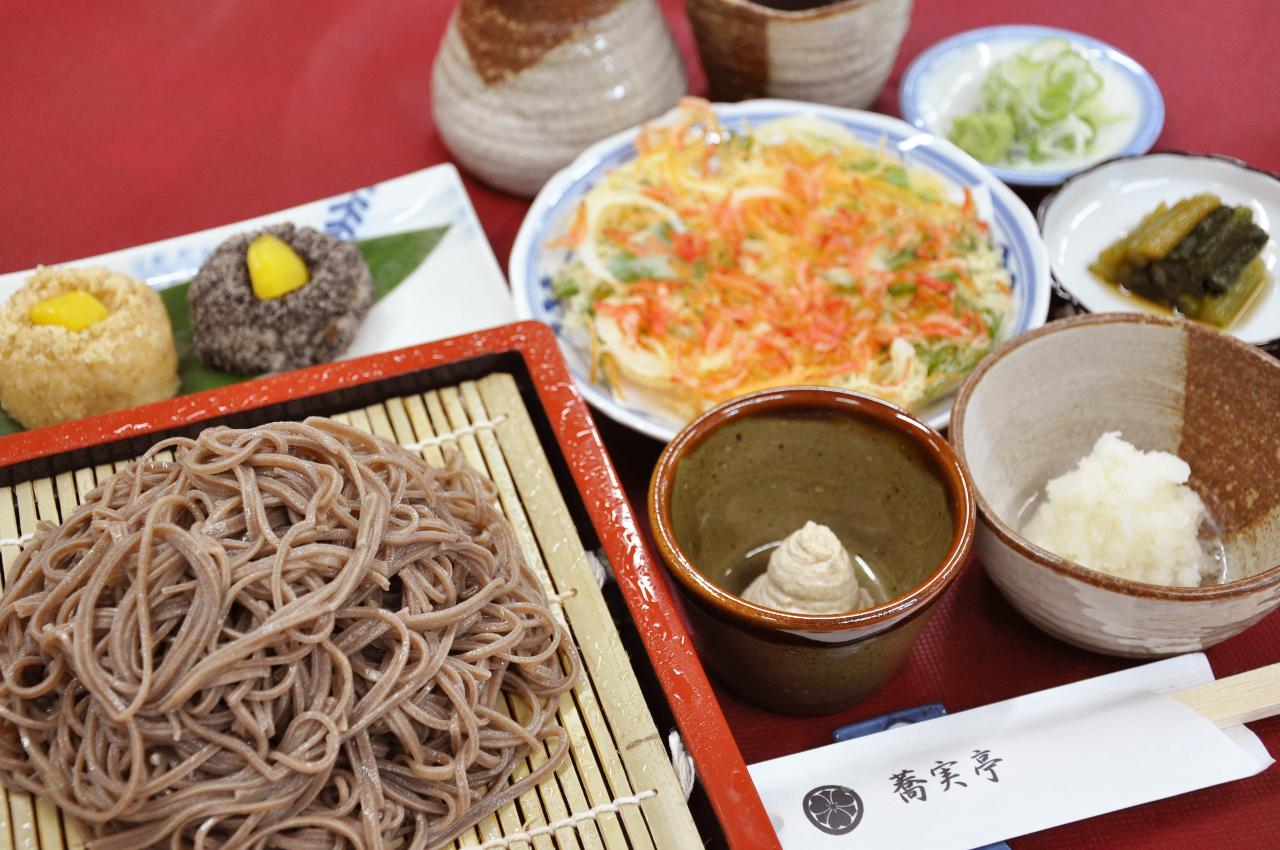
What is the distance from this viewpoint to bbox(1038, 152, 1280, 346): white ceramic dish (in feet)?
8.00

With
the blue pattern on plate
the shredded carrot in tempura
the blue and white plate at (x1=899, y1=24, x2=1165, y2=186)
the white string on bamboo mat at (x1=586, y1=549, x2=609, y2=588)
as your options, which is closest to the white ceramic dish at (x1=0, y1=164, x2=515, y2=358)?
the blue pattern on plate

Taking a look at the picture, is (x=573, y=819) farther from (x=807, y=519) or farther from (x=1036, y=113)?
(x=1036, y=113)

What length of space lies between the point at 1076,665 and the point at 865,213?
1.12 m

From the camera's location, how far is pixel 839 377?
7.08ft

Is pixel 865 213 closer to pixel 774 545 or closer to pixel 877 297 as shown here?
pixel 877 297

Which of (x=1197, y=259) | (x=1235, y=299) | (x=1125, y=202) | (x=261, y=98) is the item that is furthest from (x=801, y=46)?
(x=261, y=98)

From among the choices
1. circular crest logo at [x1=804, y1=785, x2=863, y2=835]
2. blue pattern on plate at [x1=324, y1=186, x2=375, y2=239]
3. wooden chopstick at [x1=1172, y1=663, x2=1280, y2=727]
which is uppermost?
blue pattern on plate at [x1=324, y1=186, x2=375, y2=239]

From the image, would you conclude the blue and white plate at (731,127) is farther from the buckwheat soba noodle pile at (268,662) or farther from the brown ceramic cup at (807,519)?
the buckwheat soba noodle pile at (268,662)

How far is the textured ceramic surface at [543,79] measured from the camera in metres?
2.60

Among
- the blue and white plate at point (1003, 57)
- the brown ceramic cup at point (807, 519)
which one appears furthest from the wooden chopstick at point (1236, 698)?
the blue and white plate at point (1003, 57)

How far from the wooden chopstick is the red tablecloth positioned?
1.12m

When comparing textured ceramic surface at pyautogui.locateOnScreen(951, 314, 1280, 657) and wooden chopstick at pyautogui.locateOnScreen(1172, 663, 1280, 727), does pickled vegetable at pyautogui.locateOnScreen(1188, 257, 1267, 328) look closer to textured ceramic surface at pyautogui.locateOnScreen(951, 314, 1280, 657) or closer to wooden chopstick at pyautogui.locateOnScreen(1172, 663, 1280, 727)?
textured ceramic surface at pyautogui.locateOnScreen(951, 314, 1280, 657)

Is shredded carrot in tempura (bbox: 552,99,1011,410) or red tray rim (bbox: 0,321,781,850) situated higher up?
red tray rim (bbox: 0,321,781,850)

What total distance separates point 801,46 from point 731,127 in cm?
28
